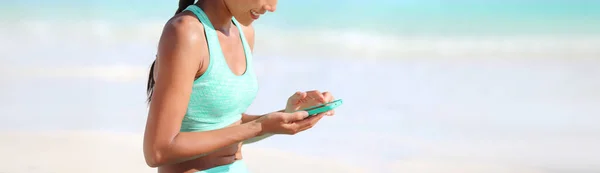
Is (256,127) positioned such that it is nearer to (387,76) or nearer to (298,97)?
(298,97)

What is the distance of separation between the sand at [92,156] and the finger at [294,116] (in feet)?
14.9

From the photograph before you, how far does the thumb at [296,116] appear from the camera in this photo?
6.98ft

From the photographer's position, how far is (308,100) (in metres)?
2.36

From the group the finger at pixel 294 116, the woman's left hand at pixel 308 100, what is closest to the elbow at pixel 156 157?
the finger at pixel 294 116

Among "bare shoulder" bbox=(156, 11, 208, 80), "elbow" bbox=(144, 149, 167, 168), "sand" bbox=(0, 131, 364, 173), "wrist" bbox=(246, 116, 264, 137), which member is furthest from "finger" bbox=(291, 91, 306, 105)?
"sand" bbox=(0, 131, 364, 173)

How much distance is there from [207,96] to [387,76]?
22.6ft

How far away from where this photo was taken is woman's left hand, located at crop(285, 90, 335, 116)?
90.1 inches

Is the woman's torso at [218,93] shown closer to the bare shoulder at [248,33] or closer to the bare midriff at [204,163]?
the bare midriff at [204,163]

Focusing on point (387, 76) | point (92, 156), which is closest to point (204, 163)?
point (92, 156)

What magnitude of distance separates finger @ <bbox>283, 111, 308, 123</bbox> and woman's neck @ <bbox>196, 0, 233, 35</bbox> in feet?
1.05

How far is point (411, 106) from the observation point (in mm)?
8250

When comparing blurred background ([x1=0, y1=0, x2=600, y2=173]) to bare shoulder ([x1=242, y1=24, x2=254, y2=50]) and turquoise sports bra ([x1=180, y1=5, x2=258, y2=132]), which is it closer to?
bare shoulder ([x1=242, y1=24, x2=254, y2=50])

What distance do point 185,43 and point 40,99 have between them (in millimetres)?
6819

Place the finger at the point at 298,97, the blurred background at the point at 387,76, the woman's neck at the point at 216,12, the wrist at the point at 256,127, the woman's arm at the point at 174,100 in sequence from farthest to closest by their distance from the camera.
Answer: the blurred background at the point at 387,76, the finger at the point at 298,97, the woman's neck at the point at 216,12, the wrist at the point at 256,127, the woman's arm at the point at 174,100
